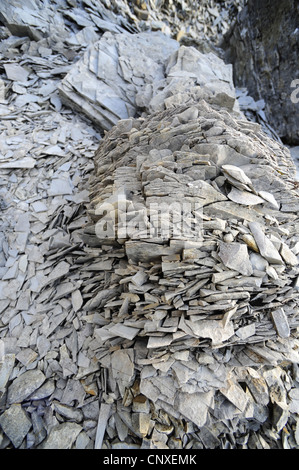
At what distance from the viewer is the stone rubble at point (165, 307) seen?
10.4ft

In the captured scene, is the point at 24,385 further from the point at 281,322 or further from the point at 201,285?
the point at 281,322

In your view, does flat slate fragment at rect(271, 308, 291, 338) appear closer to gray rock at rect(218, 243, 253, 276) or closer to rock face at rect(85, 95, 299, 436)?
rock face at rect(85, 95, 299, 436)

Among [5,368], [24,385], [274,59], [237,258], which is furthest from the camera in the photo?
[274,59]

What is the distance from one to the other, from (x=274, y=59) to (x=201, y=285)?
11563 millimetres

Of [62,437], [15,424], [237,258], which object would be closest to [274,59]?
[237,258]

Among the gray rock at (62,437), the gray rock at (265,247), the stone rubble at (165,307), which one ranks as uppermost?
the gray rock at (265,247)

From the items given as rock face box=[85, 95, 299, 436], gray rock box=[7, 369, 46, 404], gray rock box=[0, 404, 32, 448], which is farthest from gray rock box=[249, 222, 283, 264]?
gray rock box=[0, 404, 32, 448]

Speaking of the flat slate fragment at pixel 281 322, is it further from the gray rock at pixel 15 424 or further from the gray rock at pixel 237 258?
the gray rock at pixel 15 424

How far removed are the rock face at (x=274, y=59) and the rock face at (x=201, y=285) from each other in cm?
816

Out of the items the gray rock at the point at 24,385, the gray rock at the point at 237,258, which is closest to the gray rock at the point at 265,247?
the gray rock at the point at 237,258

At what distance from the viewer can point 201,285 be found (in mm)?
3119

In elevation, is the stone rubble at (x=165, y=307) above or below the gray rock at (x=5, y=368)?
above
